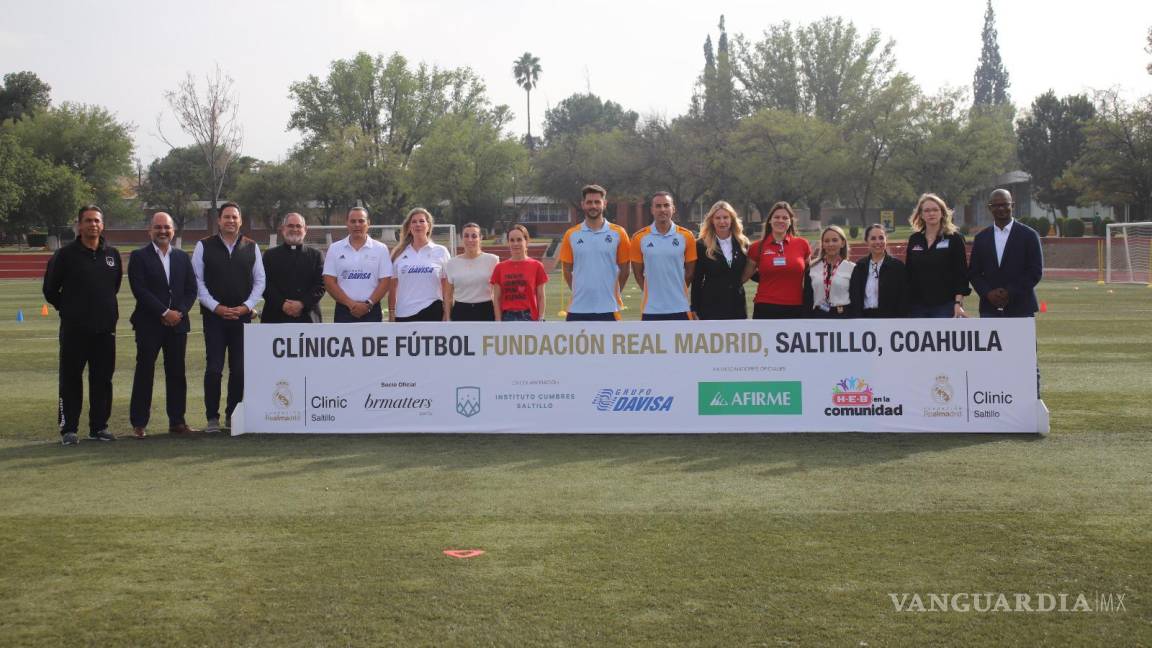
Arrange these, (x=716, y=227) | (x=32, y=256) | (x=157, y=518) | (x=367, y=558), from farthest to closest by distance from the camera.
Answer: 1. (x=32, y=256)
2. (x=716, y=227)
3. (x=157, y=518)
4. (x=367, y=558)

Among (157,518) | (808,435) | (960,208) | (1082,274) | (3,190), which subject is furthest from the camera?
(960,208)

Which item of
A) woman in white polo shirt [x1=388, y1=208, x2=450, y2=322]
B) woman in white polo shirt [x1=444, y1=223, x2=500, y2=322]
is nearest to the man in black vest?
woman in white polo shirt [x1=388, y1=208, x2=450, y2=322]

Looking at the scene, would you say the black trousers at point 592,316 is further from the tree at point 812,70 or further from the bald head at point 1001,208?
the tree at point 812,70

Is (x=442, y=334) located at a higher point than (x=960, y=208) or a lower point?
lower

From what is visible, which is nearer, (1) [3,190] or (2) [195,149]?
(1) [3,190]

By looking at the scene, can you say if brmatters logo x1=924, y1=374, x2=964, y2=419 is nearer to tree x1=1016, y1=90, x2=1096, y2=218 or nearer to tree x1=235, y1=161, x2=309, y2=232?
tree x1=235, y1=161, x2=309, y2=232

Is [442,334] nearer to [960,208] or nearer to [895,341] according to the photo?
[895,341]

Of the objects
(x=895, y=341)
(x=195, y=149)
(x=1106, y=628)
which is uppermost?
→ (x=195, y=149)

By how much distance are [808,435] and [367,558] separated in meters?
4.49

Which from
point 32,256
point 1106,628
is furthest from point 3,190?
point 1106,628

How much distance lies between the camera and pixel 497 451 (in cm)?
852

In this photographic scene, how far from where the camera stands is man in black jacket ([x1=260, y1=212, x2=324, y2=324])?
9.62 metres

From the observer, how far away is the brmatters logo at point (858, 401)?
9.05 metres

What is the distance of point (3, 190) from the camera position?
6306cm
